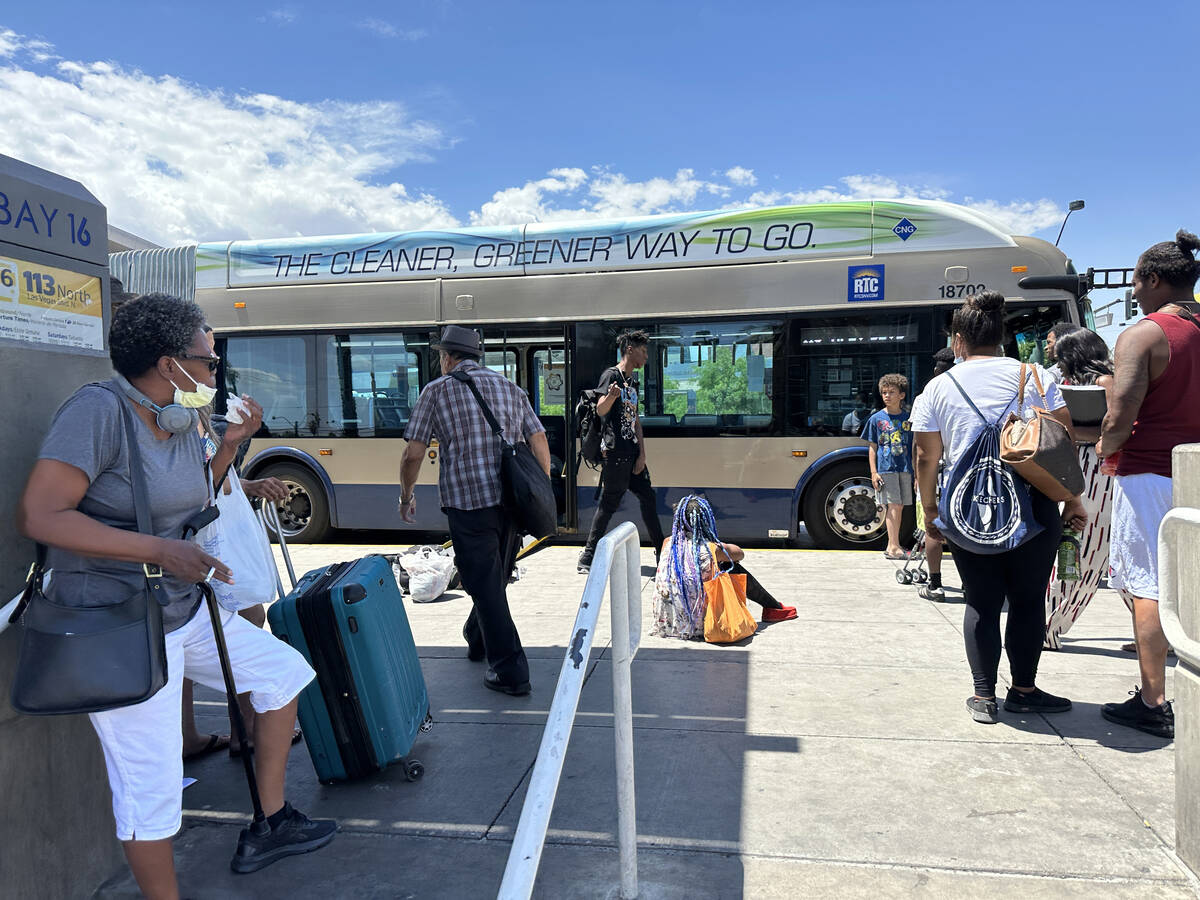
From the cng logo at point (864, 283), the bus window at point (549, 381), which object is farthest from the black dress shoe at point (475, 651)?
the cng logo at point (864, 283)

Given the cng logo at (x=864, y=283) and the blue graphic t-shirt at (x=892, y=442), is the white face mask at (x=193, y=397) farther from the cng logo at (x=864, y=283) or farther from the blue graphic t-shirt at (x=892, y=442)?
the cng logo at (x=864, y=283)

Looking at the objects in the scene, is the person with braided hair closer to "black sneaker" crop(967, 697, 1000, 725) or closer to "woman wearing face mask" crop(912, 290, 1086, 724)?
"woman wearing face mask" crop(912, 290, 1086, 724)

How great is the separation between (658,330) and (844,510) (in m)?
2.53

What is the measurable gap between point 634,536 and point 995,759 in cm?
194

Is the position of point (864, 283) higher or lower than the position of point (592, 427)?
higher

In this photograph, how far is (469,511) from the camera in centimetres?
410

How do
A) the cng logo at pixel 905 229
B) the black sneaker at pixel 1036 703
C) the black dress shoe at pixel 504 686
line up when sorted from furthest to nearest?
the cng logo at pixel 905 229, the black dress shoe at pixel 504 686, the black sneaker at pixel 1036 703

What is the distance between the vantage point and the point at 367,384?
9.05 m

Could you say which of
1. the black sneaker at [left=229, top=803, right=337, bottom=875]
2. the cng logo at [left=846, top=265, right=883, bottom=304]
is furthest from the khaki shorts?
the black sneaker at [left=229, top=803, right=337, bottom=875]

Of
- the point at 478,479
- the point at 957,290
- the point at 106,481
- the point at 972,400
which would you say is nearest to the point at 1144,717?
the point at 972,400

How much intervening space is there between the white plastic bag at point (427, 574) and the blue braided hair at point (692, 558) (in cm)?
215

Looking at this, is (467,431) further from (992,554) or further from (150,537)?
(992,554)

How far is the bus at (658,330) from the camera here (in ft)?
25.6

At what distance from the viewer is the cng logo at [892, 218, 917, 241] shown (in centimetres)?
781
